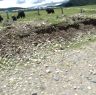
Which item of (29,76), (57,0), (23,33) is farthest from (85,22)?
(57,0)

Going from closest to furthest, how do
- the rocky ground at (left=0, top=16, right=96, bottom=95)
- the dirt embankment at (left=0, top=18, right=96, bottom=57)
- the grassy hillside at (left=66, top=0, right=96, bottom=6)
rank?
the rocky ground at (left=0, top=16, right=96, bottom=95) → the dirt embankment at (left=0, top=18, right=96, bottom=57) → the grassy hillside at (left=66, top=0, right=96, bottom=6)

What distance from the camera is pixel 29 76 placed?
Result: 47.5 ft

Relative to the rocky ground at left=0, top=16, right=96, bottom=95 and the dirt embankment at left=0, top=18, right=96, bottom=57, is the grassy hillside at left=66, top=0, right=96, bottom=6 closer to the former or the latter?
the dirt embankment at left=0, top=18, right=96, bottom=57

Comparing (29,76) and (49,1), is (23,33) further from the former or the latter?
(49,1)

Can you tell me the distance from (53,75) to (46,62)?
1.73 meters

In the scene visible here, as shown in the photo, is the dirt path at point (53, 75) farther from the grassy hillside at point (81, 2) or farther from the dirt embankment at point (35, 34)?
the grassy hillside at point (81, 2)

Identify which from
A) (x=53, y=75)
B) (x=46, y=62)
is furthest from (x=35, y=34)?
(x=53, y=75)

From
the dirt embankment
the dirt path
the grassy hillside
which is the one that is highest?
the dirt embankment

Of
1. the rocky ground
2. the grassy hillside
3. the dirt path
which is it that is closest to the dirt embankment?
the rocky ground

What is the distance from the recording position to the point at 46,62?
16141mm

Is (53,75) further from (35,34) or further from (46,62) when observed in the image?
(35,34)

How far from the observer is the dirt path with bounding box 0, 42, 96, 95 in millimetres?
13211

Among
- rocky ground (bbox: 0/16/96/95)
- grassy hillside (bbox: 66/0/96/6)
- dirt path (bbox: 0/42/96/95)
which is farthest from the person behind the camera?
grassy hillside (bbox: 66/0/96/6)

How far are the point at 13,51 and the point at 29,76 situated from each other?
3212 millimetres
